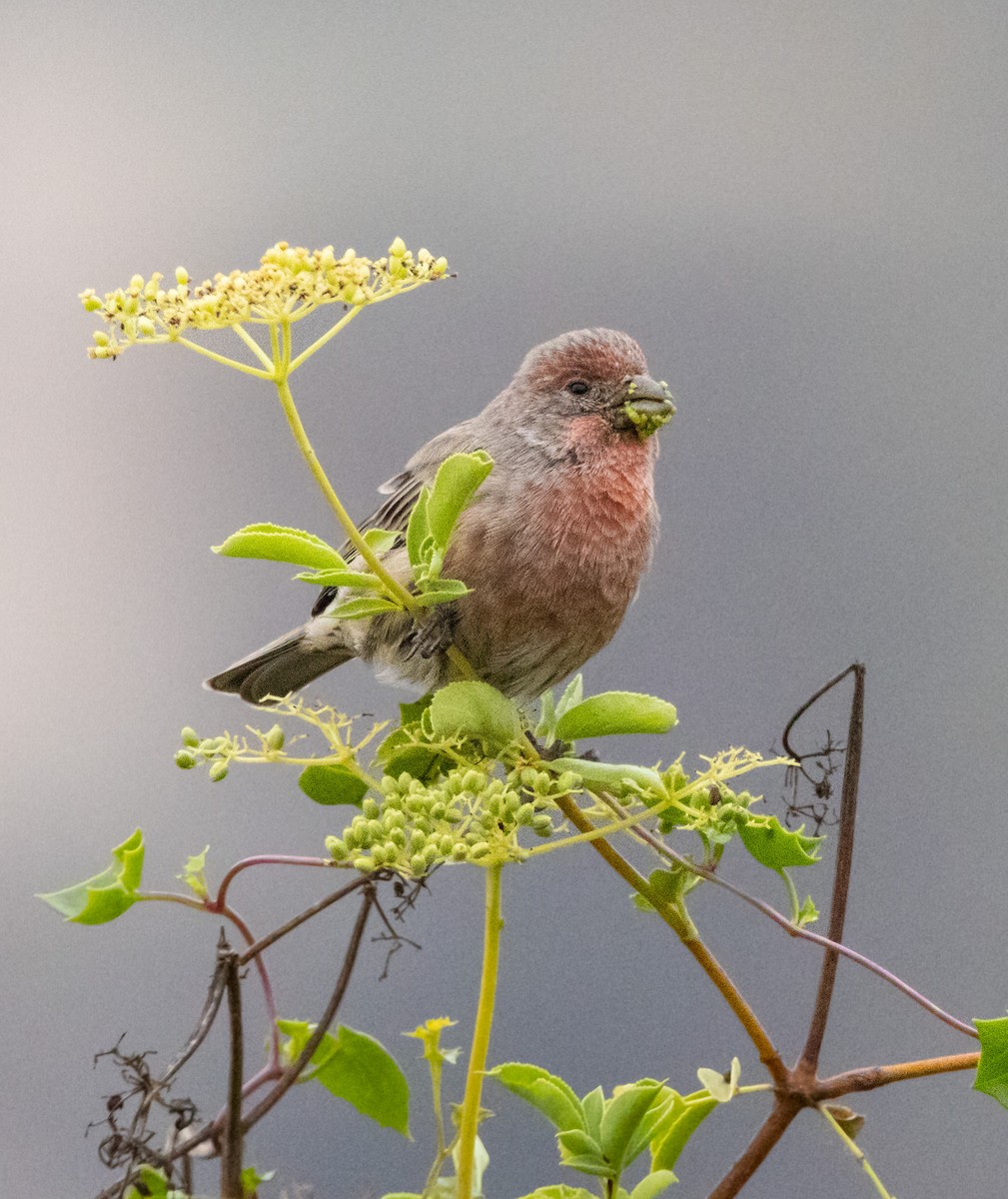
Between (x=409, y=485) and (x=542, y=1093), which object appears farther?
(x=409, y=485)

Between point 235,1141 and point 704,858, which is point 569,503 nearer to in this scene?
point 704,858

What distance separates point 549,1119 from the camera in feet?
2.65

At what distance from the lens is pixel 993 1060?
738mm

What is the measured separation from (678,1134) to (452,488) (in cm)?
42

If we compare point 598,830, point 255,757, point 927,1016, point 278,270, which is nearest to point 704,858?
point 598,830

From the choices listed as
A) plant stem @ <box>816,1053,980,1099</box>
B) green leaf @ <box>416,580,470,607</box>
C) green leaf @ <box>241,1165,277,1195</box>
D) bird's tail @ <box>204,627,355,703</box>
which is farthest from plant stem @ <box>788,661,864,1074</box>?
bird's tail @ <box>204,627,355,703</box>

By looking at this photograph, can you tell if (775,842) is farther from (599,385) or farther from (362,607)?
(599,385)

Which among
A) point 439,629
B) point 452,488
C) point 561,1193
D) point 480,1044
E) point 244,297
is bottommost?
point 561,1193

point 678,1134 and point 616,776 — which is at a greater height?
point 616,776

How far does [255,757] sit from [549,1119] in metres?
0.28

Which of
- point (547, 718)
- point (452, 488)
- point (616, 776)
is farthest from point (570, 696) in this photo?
point (452, 488)

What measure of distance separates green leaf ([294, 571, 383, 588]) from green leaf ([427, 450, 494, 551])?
0.05 meters

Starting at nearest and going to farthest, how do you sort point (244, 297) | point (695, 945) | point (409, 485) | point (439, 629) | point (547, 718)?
point (244, 297), point (695, 945), point (547, 718), point (439, 629), point (409, 485)

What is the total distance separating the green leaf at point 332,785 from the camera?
0.88m
